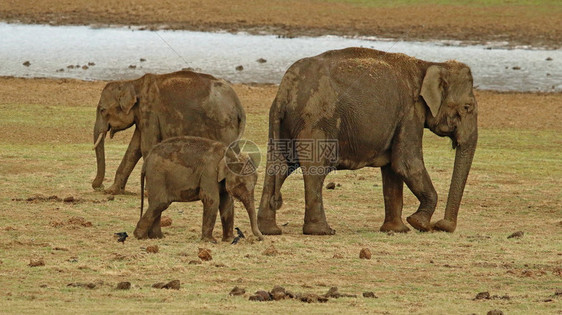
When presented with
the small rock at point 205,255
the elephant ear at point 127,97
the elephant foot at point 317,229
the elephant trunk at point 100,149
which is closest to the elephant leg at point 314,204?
the elephant foot at point 317,229

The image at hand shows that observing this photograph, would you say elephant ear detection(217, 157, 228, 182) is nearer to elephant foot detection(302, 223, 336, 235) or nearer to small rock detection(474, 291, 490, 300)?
elephant foot detection(302, 223, 336, 235)

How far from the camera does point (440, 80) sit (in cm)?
1544

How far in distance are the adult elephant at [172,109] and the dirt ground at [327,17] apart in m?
30.4

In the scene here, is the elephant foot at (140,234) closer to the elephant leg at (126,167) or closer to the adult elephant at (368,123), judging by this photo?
the adult elephant at (368,123)

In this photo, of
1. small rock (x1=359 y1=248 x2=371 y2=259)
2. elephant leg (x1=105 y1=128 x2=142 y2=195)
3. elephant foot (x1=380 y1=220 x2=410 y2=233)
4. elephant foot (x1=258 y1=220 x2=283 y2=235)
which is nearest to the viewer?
small rock (x1=359 y1=248 x2=371 y2=259)

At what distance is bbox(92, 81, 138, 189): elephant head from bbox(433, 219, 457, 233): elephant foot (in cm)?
524

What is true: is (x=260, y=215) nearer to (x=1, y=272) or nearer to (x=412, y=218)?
(x=412, y=218)

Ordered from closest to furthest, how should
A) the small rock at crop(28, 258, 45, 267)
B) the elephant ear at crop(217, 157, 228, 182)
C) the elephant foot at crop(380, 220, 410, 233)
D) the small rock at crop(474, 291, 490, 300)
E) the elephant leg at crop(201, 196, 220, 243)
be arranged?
1. the small rock at crop(474, 291, 490, 300)
2. the small rock at crop(28, 258, 45, 267)
3. the elephant ear at crop(217, 157, 228, 182)
4. the elephant leg at crop(201, 196, 220, 243)
5. the elephant foot at crop(380, 220, 410, 233)

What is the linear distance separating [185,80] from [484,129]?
12277 millimetres

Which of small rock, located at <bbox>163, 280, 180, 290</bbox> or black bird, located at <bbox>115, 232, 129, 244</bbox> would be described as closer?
small rock, located at <bbox>163, 280, 180, 290</bbox>

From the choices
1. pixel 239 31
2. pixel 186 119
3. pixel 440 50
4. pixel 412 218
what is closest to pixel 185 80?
pixel 186 119

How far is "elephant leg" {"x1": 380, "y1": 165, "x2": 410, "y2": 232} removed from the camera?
50.8 feet

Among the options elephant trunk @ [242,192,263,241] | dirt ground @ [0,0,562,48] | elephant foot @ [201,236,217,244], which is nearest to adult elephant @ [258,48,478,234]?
elephant trunk @ [242,192,263,241]

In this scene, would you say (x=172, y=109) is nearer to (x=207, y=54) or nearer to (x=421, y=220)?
(x=421, y=220)
